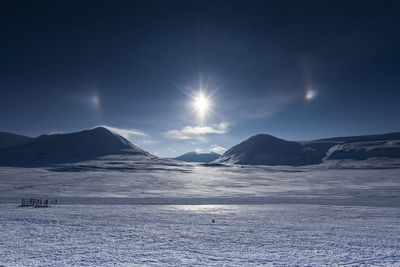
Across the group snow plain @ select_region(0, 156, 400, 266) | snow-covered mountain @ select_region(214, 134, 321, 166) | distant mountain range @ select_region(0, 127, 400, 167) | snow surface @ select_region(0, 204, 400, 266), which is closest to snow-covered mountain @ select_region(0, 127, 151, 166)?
distant mountain range @ select_region(0, 127, 400, 167)

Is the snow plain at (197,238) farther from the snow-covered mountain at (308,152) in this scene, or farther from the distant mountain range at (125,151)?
the snow-covered mountain at (308,152)

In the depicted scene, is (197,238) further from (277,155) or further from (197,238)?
(277,155)

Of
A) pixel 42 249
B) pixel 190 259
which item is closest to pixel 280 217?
pixel 190 259

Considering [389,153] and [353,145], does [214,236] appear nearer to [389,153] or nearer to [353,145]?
[389,153]

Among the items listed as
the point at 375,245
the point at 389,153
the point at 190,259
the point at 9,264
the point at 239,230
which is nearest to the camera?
the point at 9,264

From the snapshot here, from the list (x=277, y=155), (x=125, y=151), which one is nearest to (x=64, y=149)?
(x=125, y=151)

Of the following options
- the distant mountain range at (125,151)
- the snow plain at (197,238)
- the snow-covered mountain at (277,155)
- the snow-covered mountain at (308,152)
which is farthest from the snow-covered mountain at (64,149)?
the snow plain at (197,238)

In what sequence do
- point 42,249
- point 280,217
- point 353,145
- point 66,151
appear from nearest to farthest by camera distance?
1. point 42,249
2. point 280,217
3. point 66,151
4. point 353,145

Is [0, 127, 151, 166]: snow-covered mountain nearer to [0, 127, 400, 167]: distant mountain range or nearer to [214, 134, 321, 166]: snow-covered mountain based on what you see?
[0, 127, 400, 167]: distant mountain range
